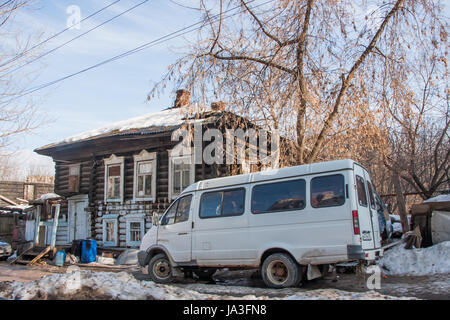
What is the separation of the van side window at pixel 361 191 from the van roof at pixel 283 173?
39cm

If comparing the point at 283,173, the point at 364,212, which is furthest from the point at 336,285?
the point at 283,173

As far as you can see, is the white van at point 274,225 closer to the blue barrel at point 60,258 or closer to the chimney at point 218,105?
the chimney at point 218,105

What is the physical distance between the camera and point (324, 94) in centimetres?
1083

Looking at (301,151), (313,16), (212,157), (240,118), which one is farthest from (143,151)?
(313,16)

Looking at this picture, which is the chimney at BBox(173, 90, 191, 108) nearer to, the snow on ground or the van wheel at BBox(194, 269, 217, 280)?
the van wheel at BBox(194, 269, 217, 280)

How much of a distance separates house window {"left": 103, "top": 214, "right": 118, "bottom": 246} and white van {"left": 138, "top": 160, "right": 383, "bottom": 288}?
753cm

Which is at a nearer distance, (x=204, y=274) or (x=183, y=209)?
(x=183, y=209)

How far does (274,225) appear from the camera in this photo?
25.3ft

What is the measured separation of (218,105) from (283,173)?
412 centimetres

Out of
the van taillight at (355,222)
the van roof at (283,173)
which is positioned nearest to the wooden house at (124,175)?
the van roof at (283,173)

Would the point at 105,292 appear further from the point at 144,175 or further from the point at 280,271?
the point at 144,175

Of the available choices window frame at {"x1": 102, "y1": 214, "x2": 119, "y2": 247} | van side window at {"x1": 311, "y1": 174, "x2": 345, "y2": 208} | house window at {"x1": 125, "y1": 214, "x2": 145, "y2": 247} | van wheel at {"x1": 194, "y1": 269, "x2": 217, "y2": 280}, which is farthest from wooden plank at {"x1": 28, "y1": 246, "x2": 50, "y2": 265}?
van side window at {"x1": 311, "y1": 174, "x2": 345, "y2": 208}

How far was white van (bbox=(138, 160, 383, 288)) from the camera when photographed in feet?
23.2
